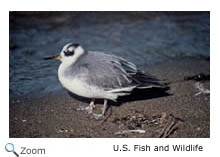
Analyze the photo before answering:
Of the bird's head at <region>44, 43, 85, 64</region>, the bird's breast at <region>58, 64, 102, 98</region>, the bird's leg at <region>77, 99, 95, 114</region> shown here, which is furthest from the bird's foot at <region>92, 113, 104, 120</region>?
the bird's head at <region>44, 43, 85, 64</region>

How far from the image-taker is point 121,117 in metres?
4.91

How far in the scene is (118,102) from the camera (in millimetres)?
5391

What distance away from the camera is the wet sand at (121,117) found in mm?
4535

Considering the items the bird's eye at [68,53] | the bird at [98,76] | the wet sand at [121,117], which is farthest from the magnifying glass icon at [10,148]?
the bird's eye at [68,53]

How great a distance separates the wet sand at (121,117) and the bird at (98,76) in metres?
0.28

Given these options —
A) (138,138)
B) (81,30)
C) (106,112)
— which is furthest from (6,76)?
(81,30)

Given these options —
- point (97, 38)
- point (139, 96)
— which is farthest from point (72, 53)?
point (97, 38)

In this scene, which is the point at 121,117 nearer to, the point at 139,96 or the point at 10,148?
the point at 139,96

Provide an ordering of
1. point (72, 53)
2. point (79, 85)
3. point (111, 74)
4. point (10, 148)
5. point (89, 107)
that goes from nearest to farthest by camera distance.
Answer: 1. point (10, 148)
2. point (79, 85)
3. point (111, 74)
4. point (72, 53)
5. point (89, 107)

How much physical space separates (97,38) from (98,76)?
133 inches

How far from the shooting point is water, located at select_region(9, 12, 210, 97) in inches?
251

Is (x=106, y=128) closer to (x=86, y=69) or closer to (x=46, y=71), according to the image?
(x=86, y=69)

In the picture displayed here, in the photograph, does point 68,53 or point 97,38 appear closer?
point 68,53

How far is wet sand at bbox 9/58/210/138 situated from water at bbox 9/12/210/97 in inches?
21.4
